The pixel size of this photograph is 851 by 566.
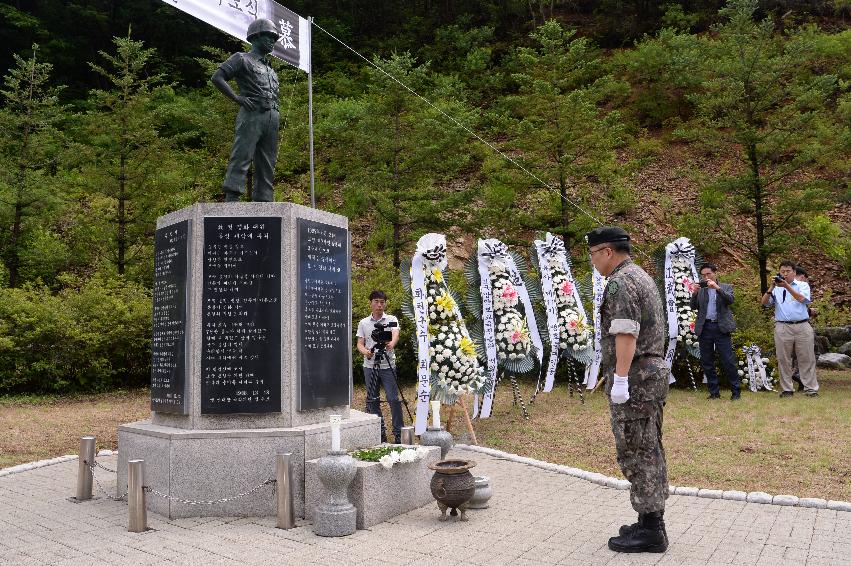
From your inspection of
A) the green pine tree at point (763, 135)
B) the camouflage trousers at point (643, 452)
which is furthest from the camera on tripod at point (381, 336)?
the green pine tree at point (763, 135)

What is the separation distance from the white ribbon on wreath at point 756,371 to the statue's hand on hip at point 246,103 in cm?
949

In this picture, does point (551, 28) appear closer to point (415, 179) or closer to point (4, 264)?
point (415, 179)

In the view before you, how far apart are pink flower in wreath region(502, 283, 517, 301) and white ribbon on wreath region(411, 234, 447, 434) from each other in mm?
1398

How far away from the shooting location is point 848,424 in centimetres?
809

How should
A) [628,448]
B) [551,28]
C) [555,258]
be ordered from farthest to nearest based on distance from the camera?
[551,28]
[555,258]
[628,448]

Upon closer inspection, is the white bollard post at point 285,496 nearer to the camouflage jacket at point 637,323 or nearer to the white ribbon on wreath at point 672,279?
the camouflage jacket at point 637,323

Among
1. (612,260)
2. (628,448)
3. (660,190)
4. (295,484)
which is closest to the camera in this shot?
(628,448)

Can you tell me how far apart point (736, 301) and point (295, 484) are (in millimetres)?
10142

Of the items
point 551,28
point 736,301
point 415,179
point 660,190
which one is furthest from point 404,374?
point 660,190

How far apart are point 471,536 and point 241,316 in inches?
103

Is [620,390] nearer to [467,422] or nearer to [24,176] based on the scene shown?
[467,422]

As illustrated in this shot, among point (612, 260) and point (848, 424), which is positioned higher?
point (612, 260)

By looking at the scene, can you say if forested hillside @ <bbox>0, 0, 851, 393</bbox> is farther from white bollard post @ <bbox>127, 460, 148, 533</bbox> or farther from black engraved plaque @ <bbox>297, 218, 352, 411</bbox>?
white bollard post @ <bbox>127, 460, 148, 533</bbox>

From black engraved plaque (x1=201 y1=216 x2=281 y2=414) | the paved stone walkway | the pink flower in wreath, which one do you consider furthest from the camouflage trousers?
the pink flower in wreath
